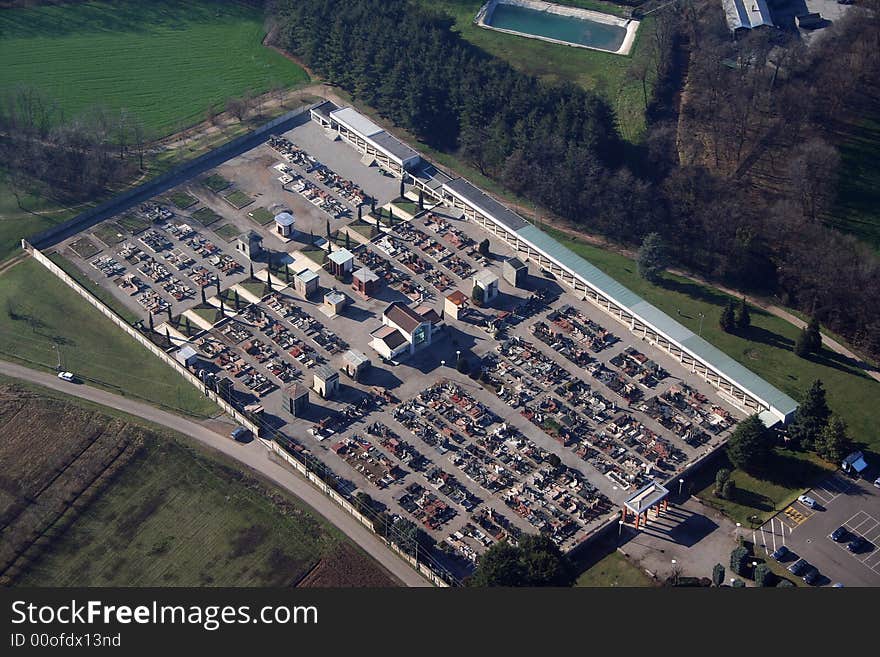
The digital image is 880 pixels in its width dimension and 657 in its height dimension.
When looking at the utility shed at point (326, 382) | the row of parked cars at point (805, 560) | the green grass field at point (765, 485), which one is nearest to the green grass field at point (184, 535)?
the utility shed at point (326, 382)

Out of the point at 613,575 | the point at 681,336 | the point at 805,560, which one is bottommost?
the point at 613,575

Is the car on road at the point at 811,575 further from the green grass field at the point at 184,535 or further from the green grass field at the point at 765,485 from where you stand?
the green grass field at the point at 184,535

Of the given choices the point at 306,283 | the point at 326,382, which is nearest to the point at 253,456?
the point at 326,382

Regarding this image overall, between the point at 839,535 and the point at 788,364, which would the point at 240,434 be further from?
the point at 788,364

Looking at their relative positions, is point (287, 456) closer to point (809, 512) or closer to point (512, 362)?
point (512, 362)

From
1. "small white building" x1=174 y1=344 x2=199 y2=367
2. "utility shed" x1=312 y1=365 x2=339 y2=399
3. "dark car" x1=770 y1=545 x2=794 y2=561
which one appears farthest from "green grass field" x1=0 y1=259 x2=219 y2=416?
"dark car" x1=770 y1=545 x2=794 y2=561

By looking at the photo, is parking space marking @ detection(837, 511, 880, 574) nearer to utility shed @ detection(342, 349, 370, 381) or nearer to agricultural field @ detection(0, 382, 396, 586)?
agricultural field @ detection(0, 382, 396, 586)
